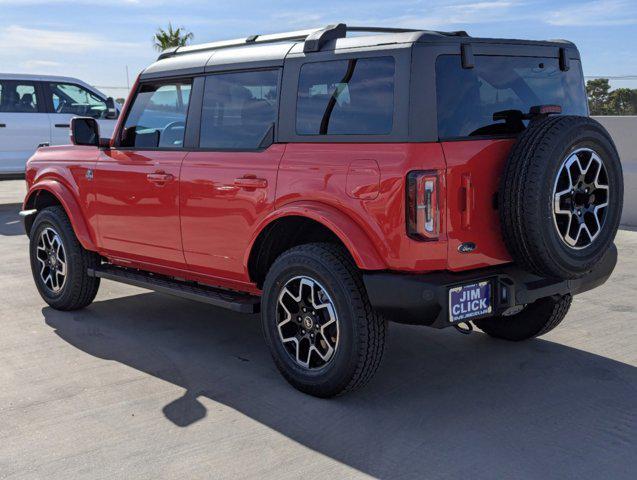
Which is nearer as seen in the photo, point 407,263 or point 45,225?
point 407,263

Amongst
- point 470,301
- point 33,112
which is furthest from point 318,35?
point 33,112

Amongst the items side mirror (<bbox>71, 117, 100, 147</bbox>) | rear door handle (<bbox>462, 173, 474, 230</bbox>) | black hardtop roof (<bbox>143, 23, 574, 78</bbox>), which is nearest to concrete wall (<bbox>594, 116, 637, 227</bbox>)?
black hardtop roof (<bbox>143, 23, 574, 78</bbox>)

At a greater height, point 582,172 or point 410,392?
point 582,172

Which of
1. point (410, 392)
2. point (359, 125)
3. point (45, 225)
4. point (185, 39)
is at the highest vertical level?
point (185, 39)

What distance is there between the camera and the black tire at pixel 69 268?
589cm

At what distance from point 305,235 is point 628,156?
6883mm

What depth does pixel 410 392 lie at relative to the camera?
4.29 m

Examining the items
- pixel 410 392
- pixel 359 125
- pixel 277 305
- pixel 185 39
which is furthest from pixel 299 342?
pixel 185 39

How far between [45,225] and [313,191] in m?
2.91

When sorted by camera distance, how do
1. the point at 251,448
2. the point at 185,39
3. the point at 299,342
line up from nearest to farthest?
the point at 251,448
the point at 299,342
the point at 185,39

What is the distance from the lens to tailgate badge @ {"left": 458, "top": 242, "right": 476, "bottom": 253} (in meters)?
3.83

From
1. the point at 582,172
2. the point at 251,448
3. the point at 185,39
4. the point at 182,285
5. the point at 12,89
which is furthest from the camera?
the point at 185,39

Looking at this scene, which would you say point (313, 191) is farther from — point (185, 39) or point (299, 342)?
point (185, 39)

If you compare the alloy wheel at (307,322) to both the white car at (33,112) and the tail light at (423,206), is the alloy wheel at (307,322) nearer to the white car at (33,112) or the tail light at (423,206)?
the tail light at (423,206)
